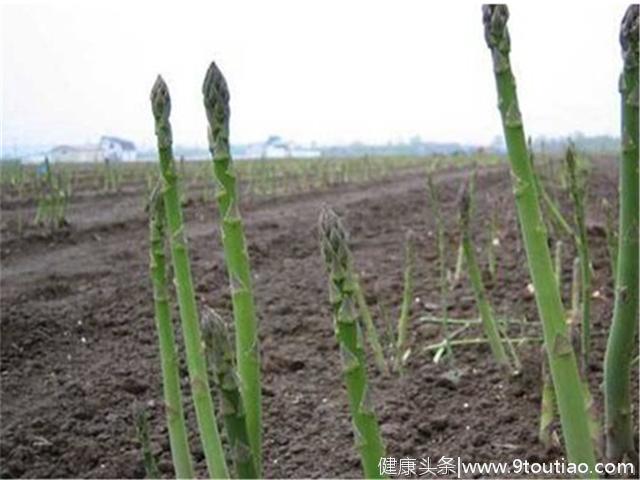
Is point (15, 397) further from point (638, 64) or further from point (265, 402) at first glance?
point (638, 64)

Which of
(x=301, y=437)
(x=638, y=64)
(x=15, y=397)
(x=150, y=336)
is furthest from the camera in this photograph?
(x=150, y=336)

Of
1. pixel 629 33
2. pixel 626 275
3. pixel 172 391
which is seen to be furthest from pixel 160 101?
pixel 626 275

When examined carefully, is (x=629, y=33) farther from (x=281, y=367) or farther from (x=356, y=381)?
(x=281, y=367)

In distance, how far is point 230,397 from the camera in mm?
1109

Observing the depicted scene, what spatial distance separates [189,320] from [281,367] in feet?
6.16

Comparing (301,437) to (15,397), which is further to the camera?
(15,397)

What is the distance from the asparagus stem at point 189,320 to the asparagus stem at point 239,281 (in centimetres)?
10

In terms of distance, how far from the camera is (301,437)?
8.52 ft

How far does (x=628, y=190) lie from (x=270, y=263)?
430cm

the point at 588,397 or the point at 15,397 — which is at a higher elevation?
the point at 588,397

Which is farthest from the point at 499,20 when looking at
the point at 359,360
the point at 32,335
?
the point at 32,335

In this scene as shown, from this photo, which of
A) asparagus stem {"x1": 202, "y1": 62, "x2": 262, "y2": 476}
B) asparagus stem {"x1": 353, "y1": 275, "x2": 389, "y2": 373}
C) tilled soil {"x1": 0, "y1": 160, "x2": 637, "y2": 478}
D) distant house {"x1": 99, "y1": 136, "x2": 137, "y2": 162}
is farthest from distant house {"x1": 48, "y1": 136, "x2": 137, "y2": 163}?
asparagus stem {"x1": 202, "y1": 62, "x2": 262, "y2": 476}

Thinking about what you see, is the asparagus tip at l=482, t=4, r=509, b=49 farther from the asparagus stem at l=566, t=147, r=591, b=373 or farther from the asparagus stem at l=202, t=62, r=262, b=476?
the asparagus stem at l=566, t=147, r=591, b=373

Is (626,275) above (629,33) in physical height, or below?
below
